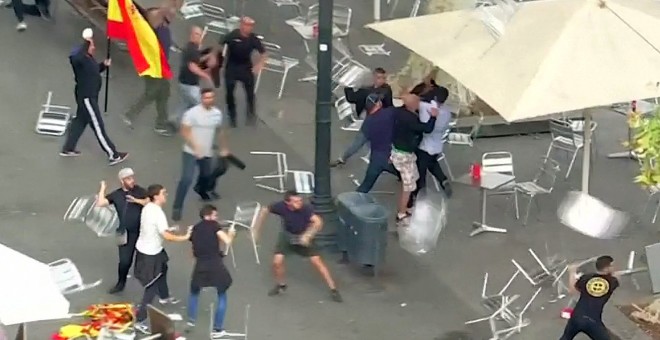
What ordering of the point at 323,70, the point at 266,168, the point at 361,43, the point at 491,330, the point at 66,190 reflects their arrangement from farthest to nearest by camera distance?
the point at 361,43 < the point at 266,168 < the point at 66,190 < the point at 323,70 < the point at 491,330

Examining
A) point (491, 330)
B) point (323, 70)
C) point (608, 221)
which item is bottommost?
point (491, 330)

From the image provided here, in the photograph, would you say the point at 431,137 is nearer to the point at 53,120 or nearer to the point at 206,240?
the point at 206,240

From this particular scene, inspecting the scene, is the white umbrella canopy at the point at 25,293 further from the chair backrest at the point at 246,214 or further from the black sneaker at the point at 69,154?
the black sneaker at the point at 69,154

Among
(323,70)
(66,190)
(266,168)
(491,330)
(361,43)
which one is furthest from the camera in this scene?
(361,43)

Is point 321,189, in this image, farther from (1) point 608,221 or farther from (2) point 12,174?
(2) point 12,174

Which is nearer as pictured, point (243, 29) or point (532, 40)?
point (532, 40)

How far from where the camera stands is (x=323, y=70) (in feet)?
43.5

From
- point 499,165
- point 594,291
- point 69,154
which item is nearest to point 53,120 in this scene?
point 69,154

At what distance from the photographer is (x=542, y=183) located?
621 inches

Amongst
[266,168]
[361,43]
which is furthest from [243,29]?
[361,43]

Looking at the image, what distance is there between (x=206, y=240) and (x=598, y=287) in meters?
3.41

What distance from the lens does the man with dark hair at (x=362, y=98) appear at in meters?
14.9

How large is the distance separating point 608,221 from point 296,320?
324 centimetres

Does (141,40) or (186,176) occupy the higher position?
(141,40)
